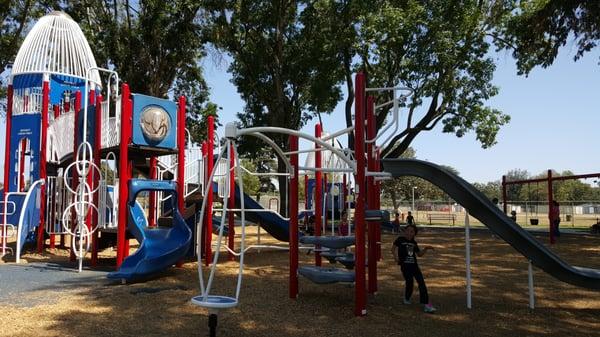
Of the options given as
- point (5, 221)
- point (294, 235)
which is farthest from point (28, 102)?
point (294, 235)

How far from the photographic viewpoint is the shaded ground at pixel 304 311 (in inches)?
230

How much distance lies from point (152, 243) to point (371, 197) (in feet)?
13.5

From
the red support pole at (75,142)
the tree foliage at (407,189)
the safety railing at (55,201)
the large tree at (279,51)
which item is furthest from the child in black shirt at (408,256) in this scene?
the tree foliage at (407,189)

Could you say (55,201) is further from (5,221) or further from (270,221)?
(270,221)

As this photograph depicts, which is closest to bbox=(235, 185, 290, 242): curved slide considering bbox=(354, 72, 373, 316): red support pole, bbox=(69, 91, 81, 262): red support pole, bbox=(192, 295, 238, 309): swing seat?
bbox=(69, 91, 81, 262): red support pole

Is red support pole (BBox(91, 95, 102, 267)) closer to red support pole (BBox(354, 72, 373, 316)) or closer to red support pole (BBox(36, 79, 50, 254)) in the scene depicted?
red support pole (BBox(36, 79, 50, 254))

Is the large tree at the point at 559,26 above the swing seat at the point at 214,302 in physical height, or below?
above

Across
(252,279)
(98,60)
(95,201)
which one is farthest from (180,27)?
(252,279)

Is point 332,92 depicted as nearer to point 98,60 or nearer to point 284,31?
point 284,31

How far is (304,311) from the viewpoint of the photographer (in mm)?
6809

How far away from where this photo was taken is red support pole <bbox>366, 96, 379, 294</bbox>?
7.44 metres

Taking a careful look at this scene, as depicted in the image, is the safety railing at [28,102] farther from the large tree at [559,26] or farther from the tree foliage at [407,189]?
the tree foliage at [407,189]

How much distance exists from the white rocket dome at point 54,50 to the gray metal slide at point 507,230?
11.0 m

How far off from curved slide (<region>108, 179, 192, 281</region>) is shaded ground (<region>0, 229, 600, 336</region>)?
12.5 inches
